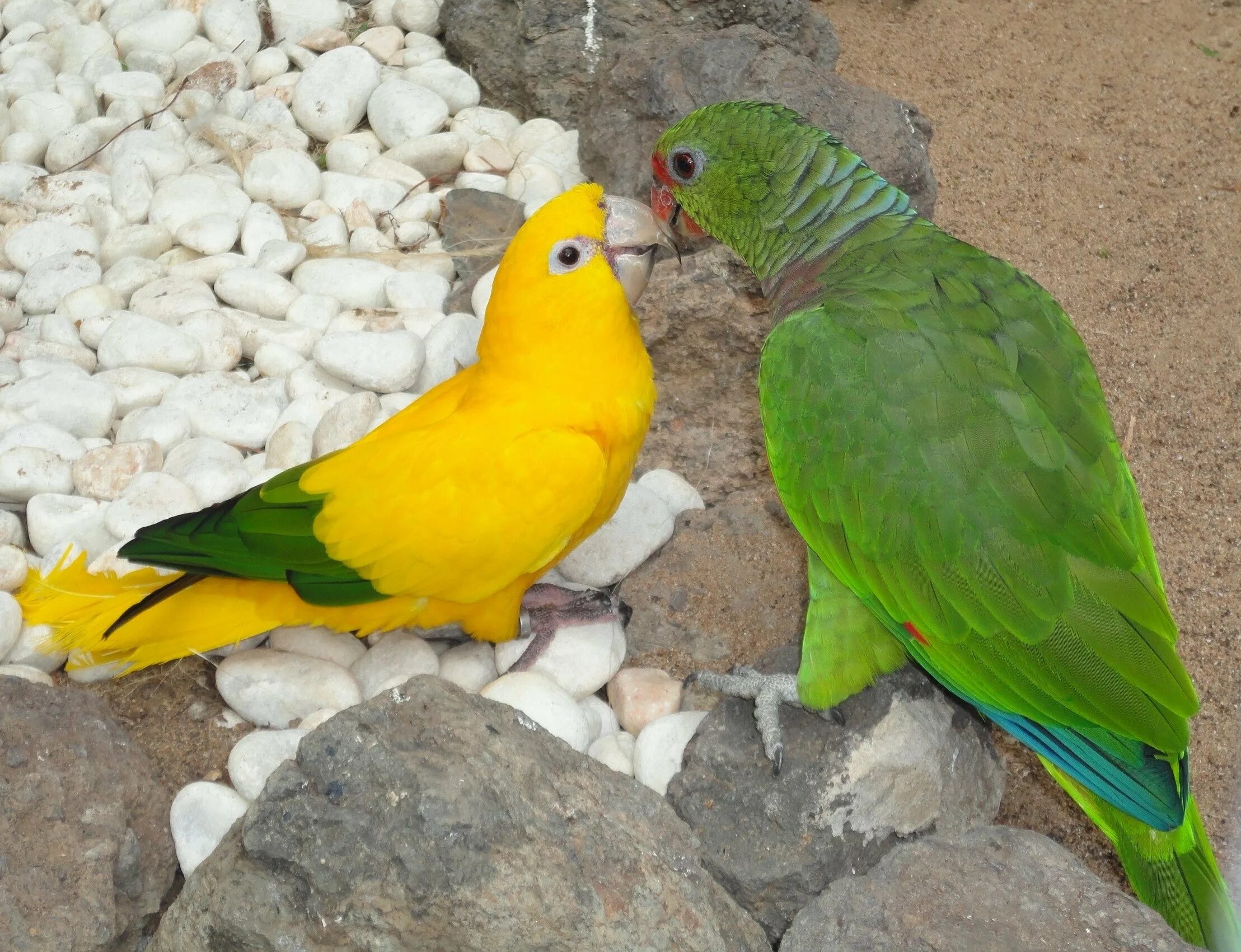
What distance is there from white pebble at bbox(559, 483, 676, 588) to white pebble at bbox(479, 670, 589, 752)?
0.39m

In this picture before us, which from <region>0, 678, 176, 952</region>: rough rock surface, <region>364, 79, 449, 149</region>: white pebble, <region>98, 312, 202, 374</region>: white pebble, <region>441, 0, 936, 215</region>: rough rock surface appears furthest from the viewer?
<region>364, 79, 449, 149</region>: white pebble

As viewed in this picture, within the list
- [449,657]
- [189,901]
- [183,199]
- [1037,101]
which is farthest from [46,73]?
[1037,101]

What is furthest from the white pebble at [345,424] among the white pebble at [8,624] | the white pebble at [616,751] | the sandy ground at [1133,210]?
the sandy ground at [1133,210]

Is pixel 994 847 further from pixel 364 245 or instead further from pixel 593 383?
pixel 364 245

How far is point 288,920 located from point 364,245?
89.4 inches

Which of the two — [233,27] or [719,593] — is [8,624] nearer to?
[719,593]

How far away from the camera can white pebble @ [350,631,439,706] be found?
2.57 metres

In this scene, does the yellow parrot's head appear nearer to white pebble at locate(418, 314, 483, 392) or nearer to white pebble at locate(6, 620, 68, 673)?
white pebble at locate(418, 314, 483, 392)

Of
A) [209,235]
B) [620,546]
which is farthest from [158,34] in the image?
[620,546]

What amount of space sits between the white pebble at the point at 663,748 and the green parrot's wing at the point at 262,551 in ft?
2.06

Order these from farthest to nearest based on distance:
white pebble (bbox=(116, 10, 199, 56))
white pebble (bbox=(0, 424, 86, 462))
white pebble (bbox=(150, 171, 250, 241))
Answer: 1. white pebble (bbox=(116, 10, 199, 56))
2. white pebble (bbox=(150, 171, 250, 241))
3. white pebble (bbox=(0, 424, 86, 462))

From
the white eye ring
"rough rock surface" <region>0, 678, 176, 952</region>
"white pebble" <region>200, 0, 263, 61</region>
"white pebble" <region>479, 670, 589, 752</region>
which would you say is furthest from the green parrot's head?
"white pebble" <region>200, 0, 263, 61</region>

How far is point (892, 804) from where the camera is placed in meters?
2.18

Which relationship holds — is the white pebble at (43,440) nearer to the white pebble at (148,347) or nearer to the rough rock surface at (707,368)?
the white pebble at (148,347)
